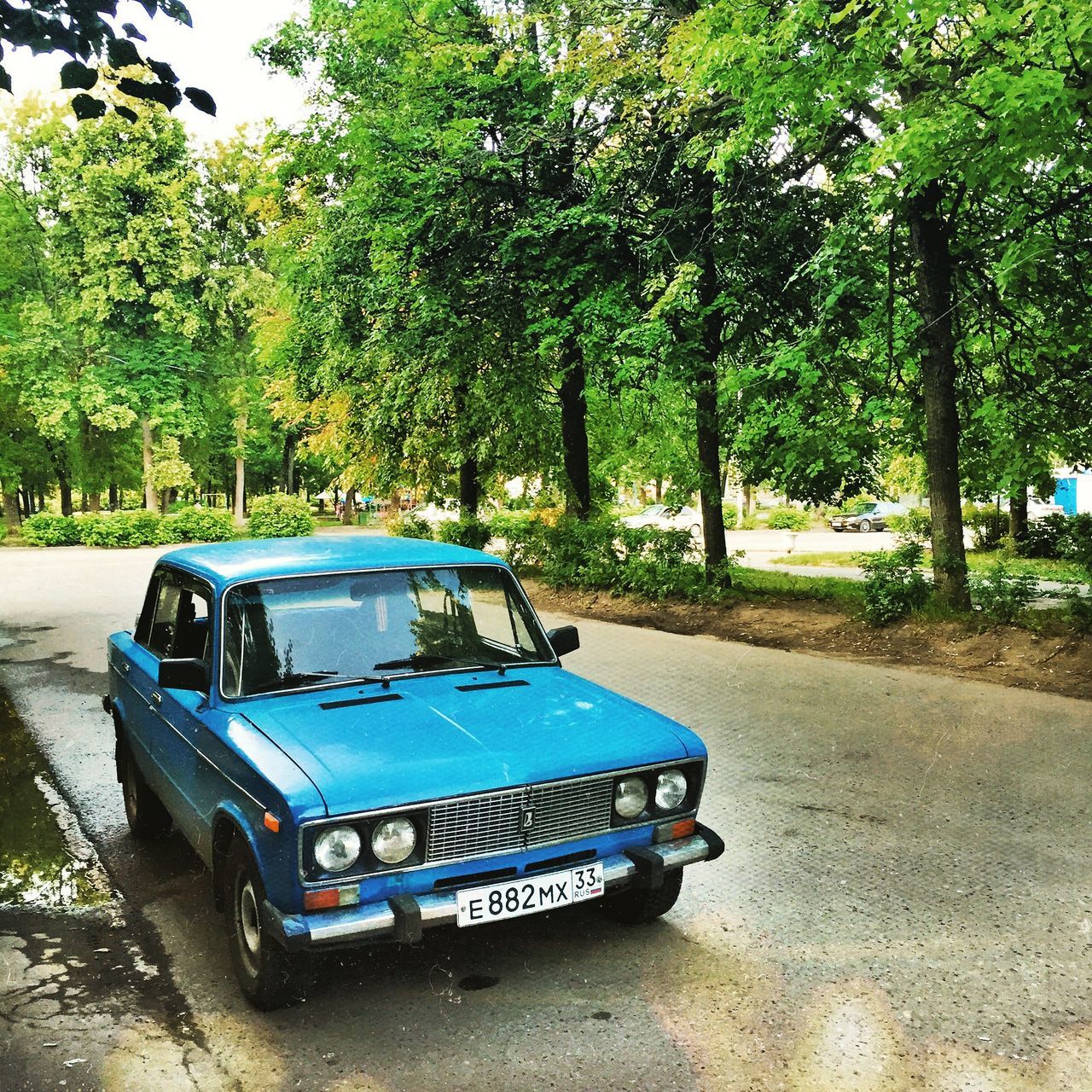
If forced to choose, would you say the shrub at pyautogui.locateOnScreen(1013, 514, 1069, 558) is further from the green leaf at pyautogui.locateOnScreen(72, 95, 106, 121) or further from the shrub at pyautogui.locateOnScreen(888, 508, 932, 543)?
the green leaf at pyautogui.locateOnScreen(72, 95, 106, 121)

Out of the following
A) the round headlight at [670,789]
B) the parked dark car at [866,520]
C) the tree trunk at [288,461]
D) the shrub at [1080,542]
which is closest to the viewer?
the round headlight at [670,789]

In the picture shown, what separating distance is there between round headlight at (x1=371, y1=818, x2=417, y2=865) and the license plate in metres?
0.26

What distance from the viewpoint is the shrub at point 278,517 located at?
40.3 m

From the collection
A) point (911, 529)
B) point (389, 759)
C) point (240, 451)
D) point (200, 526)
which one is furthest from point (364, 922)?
point (240, 451)

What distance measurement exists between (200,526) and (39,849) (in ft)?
119

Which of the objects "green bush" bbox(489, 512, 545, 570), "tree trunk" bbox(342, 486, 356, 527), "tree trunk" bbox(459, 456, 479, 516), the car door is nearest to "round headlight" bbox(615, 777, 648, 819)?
the car door

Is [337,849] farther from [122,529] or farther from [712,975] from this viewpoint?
[122,529]

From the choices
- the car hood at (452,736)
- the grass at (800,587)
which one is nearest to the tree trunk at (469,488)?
the grass at (800,587)

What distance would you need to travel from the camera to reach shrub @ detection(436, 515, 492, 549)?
20.9 meters

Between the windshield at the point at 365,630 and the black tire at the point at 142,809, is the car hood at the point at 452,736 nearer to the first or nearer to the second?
the windshield at the point at 365,630

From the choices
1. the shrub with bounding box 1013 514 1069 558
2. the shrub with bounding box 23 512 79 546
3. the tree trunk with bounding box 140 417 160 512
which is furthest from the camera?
the tree trunk with bounding box 140 417 160 512

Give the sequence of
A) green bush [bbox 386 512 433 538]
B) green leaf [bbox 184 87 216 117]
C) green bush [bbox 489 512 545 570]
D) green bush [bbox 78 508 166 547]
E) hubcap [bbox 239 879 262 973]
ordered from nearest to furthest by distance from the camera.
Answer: hubcap [bbox 239 879 262 973]
green leaf [bbox 184 87 216 117]
green bush [bbox 489 512 545 570]
green bush [bbox 386 512 433 538]
green bush [bbox 78 508 166 547]

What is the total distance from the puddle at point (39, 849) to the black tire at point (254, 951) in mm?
1356

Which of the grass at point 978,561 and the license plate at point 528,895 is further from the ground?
the license plate at point 528,895
